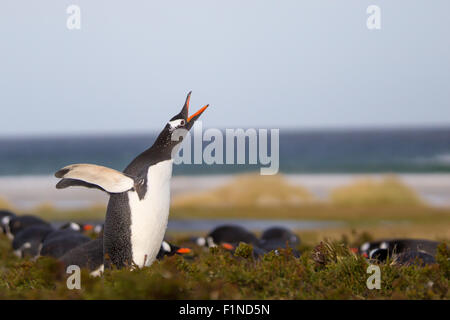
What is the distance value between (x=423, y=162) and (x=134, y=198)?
2306 inches

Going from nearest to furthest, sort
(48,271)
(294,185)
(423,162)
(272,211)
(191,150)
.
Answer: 1. (48,271)
2. (191,150)
3. (272,211)
4. (294,185)
5. (423,162)

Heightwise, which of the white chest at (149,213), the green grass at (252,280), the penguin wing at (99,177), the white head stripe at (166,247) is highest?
the penguin wing at (99,177)

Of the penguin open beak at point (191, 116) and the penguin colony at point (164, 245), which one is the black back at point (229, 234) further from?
the penguin open beak at point (191, 116)

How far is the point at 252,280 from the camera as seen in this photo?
516 cm

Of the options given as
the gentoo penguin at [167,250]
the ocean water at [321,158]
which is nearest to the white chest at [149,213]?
the gentoo penguin at [167,250]

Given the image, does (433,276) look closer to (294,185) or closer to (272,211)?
(272,211)

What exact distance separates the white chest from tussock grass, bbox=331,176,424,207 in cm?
2876

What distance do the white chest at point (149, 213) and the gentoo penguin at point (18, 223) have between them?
22.1 feet

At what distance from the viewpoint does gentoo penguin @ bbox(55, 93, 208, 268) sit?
5875 mm

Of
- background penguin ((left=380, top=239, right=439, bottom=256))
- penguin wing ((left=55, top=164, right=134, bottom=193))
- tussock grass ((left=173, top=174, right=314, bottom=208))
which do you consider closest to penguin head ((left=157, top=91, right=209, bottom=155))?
penguin wing ((left=55, top=164, right=134, bottom=193))

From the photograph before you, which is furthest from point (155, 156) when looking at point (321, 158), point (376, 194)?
point (321, 158)

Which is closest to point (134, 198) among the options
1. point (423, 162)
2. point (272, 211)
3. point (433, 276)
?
point (433, 276)

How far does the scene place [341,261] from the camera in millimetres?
5516

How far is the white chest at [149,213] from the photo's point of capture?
5.95 metres
